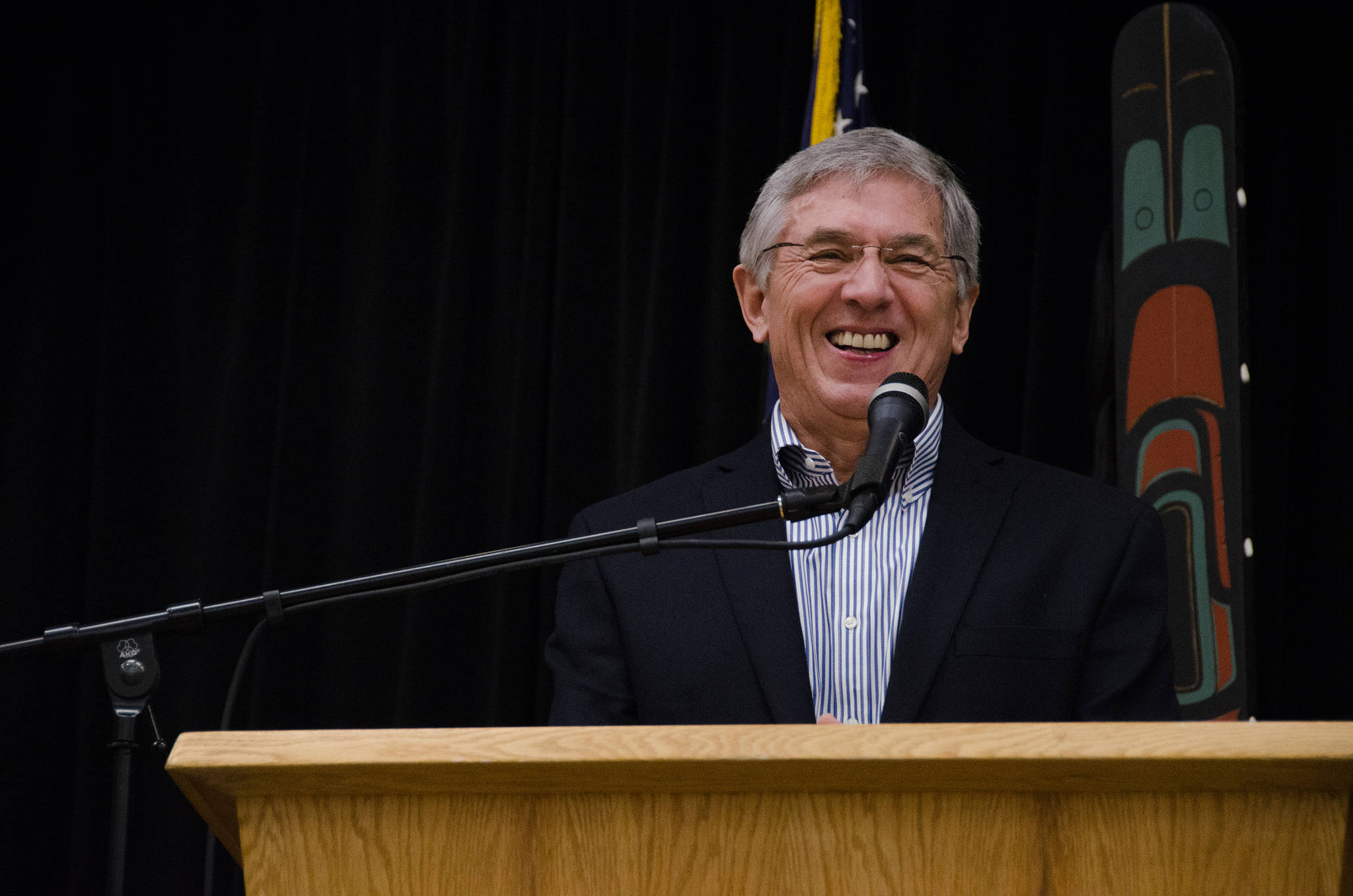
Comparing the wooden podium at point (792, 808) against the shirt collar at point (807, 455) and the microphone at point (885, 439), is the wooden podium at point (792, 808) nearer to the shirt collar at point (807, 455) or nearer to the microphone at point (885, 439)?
the microphone at point (885, 439)

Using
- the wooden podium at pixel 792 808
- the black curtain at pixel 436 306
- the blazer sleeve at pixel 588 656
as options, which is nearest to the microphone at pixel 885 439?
the wooden podium at pixel 792 808

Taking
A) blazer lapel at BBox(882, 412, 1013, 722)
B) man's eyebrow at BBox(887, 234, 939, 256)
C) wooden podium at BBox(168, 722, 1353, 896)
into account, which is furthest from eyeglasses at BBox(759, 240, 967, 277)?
wooden podium at BBox(168, 722, 1353, 896)

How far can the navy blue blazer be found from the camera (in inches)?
61.3

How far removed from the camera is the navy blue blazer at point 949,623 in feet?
5.11

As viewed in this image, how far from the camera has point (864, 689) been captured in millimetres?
1605

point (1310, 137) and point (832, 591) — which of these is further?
point (1310, 137)

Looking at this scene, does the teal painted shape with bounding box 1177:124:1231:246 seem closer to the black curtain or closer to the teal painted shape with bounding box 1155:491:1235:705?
the black curtain

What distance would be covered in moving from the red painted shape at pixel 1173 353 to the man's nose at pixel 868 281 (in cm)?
78

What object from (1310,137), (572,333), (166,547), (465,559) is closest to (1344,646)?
(1310,137)

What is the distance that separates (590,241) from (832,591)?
4.85 feet

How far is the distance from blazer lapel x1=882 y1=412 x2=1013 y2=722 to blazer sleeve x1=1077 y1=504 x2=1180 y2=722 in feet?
0.57

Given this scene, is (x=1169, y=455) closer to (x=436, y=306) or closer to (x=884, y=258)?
(x=884, y=258)

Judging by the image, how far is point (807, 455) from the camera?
187cm

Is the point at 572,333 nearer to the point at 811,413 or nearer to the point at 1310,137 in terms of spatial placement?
the point at 811,413
